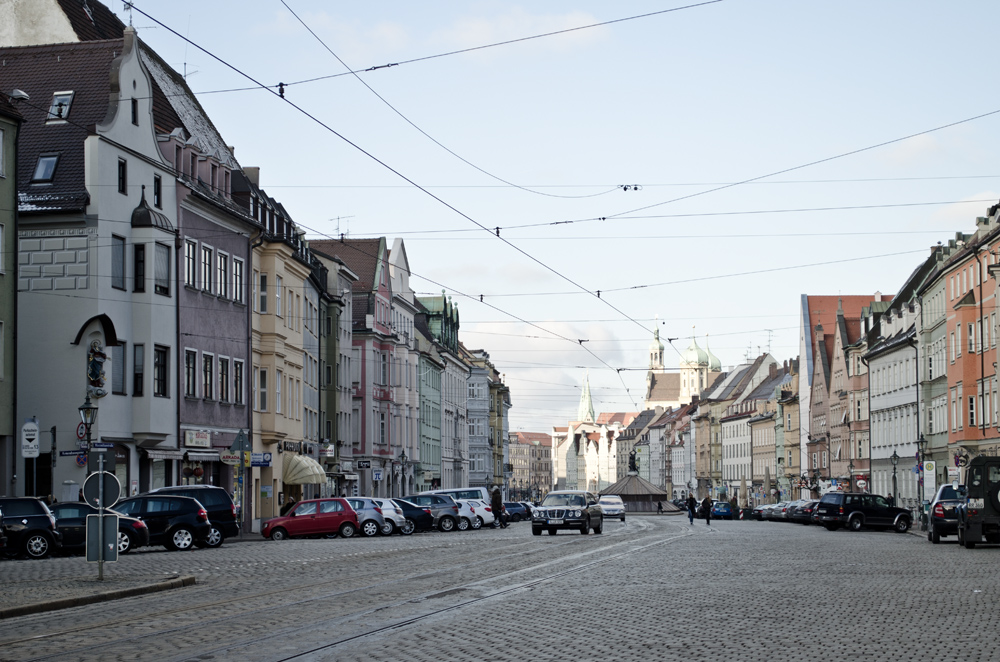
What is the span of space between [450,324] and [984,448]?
206ft

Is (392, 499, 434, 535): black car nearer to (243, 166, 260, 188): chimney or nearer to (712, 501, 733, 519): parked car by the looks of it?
(243, 166, 260, 188): chimney

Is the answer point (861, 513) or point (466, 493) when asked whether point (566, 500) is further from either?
point (861, 513)

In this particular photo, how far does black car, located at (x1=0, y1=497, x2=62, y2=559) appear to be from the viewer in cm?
3191

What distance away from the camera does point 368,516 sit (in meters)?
49.6

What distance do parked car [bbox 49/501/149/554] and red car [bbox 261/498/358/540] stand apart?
1257cm

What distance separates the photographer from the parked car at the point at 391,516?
50.7 meters

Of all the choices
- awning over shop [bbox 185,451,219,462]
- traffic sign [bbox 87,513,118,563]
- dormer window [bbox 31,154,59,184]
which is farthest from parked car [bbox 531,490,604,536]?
traffic sign [bbox 87,513,118,563]

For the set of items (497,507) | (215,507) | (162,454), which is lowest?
(497,507)

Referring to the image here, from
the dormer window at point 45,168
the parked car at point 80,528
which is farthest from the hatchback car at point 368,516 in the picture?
the parked car at point 80,528

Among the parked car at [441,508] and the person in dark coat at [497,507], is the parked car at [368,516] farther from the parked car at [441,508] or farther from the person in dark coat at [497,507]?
the person in dark coat at [497,507]

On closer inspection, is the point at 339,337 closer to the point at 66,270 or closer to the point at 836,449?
the point at 66,270

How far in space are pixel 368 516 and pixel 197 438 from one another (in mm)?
6505

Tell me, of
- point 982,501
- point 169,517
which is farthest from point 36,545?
point 982,501

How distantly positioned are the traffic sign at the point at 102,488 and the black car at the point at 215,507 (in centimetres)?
1509
